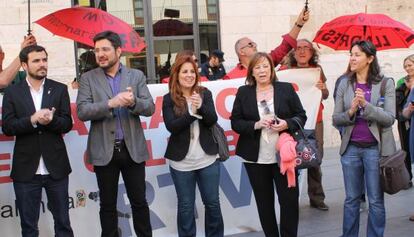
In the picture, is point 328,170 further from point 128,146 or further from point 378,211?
point 128,146

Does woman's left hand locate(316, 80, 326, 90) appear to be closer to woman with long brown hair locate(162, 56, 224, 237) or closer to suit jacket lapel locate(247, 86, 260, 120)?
suit jacket lapel locate(247, 86, 260, 120)

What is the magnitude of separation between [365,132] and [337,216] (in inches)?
65.6

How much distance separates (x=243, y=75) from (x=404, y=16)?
6577mm

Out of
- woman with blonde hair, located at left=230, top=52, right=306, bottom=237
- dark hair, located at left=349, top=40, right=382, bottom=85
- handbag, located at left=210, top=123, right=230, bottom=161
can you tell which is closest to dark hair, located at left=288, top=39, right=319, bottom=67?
dark hair, located at left=349, top=40, right=382, bottom=85

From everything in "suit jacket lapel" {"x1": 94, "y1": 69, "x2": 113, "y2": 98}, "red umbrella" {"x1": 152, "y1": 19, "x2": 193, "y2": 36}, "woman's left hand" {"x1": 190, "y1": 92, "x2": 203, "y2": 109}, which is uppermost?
"red umbrella" {"x1": 152, "y1": 19, "x2": 193, "y2": 36}

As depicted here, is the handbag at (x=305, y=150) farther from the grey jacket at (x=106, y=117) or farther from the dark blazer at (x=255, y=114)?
the grey jacket at (x=106, y=117)

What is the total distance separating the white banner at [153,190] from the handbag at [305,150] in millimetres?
1179

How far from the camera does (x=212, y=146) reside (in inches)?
192

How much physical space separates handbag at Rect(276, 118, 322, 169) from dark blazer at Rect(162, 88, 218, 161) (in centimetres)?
62

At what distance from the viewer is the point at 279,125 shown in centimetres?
465

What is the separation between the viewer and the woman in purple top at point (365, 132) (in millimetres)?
4824

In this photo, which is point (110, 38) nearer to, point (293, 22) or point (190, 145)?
point (190, 145)

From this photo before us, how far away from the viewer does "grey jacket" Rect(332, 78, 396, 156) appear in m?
4.71

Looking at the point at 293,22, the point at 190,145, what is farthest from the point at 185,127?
the point at 293,22
